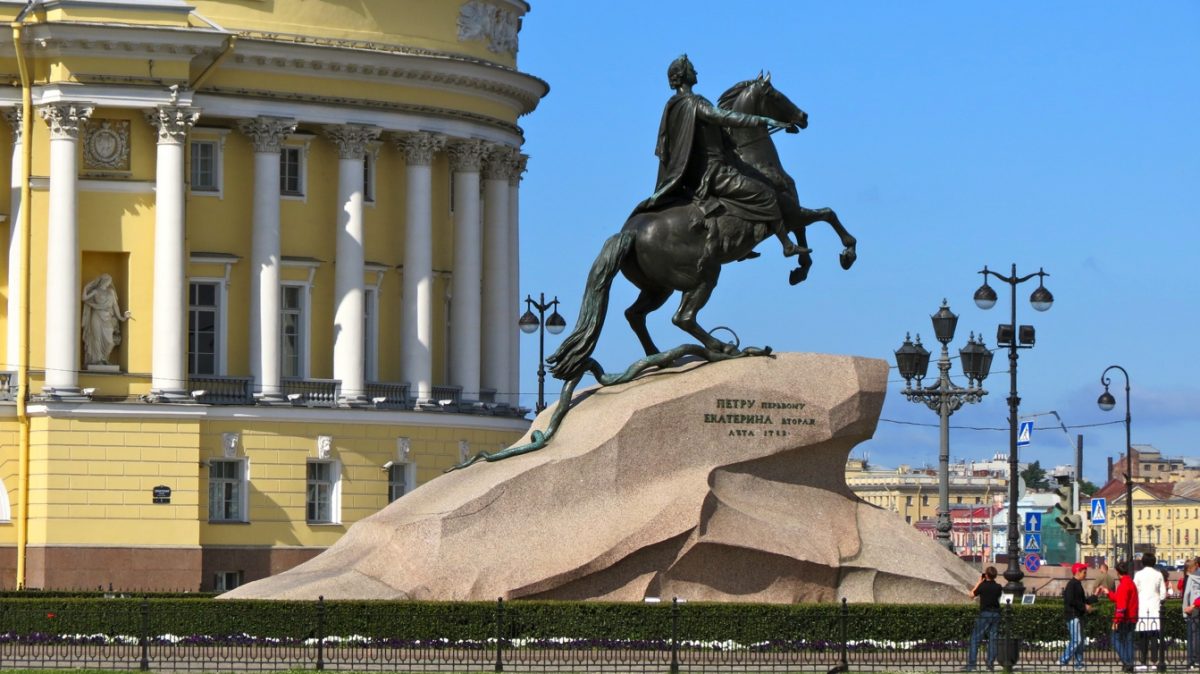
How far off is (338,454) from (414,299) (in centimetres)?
519

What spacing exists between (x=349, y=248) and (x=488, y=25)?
686 centimetres

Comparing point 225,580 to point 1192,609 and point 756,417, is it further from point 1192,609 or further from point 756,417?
point 1192,609

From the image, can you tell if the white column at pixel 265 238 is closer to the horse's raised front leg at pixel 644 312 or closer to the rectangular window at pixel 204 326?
the rectangular window at pixel 204 326

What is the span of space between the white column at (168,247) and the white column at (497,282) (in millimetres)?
11279

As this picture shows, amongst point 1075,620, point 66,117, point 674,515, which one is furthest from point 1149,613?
point 66,117

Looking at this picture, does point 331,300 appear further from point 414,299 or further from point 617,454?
point 617,454

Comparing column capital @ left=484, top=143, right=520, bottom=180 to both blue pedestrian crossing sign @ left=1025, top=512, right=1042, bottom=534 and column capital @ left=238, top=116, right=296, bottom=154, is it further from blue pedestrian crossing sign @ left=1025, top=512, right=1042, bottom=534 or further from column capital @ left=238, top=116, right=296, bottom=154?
blue pedestrian crossing sign @ left=1025, top=512, right=1042, bottom=534

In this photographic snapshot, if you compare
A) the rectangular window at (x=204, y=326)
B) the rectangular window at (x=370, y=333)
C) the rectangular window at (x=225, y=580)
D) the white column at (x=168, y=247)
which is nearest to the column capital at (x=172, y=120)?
the white column at (x=168, y=247)

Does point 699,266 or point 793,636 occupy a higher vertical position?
point 699,266

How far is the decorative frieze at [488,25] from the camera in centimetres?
7056

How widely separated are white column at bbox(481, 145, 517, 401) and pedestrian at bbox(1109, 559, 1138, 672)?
1673 inches

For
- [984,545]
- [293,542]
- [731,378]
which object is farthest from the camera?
[984,545]

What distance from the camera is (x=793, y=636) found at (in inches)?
1231

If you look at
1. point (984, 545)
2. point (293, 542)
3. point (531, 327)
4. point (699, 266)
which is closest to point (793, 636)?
point (699, 266)
